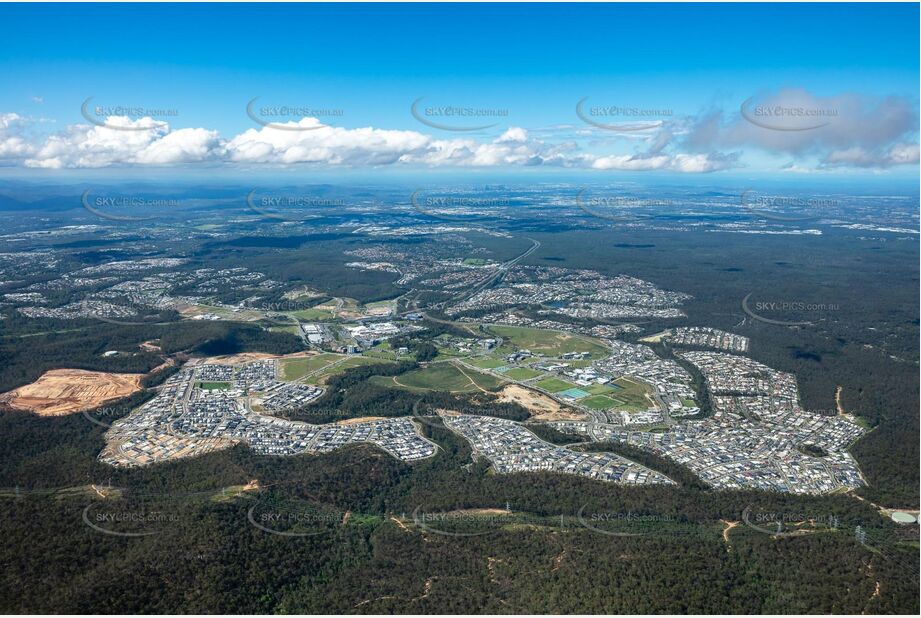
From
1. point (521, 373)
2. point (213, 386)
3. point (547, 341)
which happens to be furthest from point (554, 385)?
point (213, 386)

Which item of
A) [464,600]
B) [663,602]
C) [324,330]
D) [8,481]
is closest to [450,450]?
[464,600]

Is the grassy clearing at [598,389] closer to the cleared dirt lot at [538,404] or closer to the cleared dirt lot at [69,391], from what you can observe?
the cleared dirt lot at [538,404]

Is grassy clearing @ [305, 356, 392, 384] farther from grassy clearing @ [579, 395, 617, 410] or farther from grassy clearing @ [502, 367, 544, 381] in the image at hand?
grassy clearing @ [579, 395, 617, 410]

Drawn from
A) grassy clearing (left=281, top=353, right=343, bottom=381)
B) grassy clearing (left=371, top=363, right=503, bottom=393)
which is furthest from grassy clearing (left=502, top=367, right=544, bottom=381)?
grassy clearing (left=281, top=353, right=343, bottom=381)

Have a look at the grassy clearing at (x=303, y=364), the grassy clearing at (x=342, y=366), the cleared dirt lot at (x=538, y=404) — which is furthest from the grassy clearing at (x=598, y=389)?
the grassy clearing at (x=303, y=364)

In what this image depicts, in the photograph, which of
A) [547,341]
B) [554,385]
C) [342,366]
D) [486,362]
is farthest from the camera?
[547,341]

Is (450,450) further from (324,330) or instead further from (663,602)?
(324,330)

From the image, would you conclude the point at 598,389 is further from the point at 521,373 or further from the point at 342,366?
the point at 342,366

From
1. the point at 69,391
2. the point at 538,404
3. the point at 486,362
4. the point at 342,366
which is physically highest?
the point at 538,404
